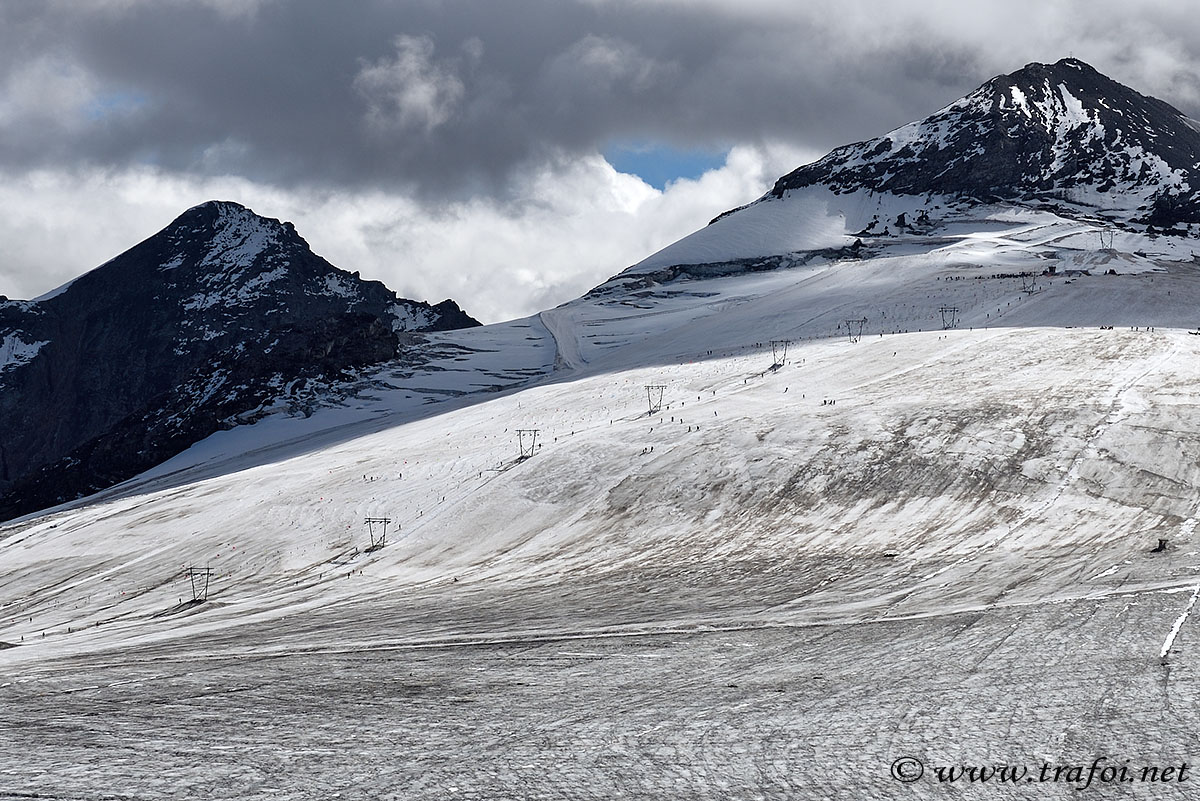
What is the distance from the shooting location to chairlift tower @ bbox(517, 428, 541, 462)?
63456mm

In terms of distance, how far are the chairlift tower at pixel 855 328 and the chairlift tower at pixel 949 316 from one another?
8.18 meters

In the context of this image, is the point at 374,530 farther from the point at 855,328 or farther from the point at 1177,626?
the point at 855,328

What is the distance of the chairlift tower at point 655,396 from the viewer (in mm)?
75125

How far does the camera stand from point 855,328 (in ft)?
371

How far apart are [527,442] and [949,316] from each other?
62.2m

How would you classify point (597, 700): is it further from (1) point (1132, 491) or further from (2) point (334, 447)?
(2) point (334, 447)

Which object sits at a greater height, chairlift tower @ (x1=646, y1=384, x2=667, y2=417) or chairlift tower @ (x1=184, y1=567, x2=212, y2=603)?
chairlift tower @ (x1=646, y1=384, x2=667, y2=417)

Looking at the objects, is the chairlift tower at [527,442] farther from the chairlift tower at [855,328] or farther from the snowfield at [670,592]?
the chairlift tower at [855,328]

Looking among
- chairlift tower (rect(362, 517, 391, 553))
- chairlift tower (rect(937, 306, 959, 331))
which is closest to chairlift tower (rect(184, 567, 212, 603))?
chairlift tower (rect(362, 517, 391, 553))

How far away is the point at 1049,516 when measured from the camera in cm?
4397

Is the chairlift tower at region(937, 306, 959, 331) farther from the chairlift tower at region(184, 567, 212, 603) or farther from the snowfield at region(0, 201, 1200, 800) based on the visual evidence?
the chairlift tower at region(184, 567, 212, 603)

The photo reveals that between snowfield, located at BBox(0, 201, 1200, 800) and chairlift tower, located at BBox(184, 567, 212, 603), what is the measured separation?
2.89 feet

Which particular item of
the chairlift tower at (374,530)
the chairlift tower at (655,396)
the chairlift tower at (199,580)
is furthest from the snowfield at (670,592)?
the chairlift tower at (655,396)

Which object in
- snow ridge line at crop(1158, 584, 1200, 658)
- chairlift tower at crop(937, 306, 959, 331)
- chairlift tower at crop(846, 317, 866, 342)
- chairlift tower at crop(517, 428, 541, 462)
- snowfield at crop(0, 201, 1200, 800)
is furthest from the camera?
chairlift tower at crop(937, 306, 959, 331)
